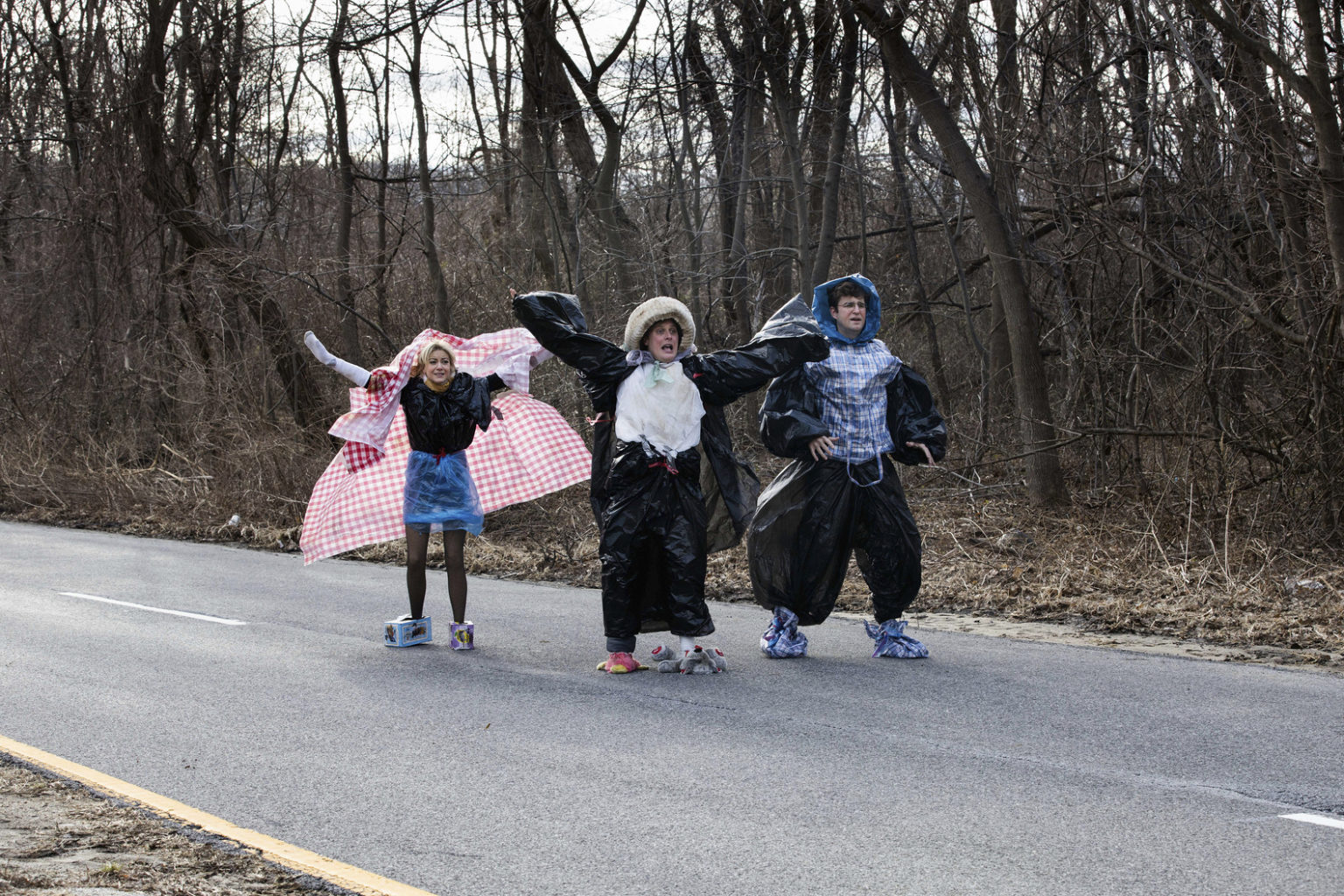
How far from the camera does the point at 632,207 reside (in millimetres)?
20859

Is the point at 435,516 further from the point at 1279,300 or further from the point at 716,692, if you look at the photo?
the point at 1279,300

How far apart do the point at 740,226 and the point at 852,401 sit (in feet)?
37.0

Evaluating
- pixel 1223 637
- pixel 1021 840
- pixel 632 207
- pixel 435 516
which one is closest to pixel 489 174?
pixel 632 207

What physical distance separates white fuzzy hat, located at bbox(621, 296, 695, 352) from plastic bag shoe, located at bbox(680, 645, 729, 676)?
5.44 ft

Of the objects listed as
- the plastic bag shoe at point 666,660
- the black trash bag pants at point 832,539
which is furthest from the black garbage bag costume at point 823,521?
the plastic bag shoe at point 666,660

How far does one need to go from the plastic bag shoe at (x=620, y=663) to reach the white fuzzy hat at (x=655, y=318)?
1653 mm

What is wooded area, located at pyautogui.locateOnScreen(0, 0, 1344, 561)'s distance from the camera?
35.9ft

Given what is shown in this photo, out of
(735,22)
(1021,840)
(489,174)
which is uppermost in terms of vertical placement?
(735,22)

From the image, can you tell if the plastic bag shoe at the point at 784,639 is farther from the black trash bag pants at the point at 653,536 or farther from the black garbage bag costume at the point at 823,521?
the black trash bag pants at the point at 653,536

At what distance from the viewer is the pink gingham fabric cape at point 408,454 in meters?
8.74

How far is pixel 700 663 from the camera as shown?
7.48m

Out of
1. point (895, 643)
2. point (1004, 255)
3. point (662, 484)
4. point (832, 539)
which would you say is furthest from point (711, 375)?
point (1004, 255)

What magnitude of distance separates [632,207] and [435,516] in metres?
13.1

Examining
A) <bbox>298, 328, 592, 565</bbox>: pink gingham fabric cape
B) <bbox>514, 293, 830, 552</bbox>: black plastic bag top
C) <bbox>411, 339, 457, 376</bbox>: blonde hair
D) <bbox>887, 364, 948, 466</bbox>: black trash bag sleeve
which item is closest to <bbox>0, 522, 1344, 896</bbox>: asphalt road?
<bbox>298, 328, 592, 565</bbox>: pink gingham fabric cape
